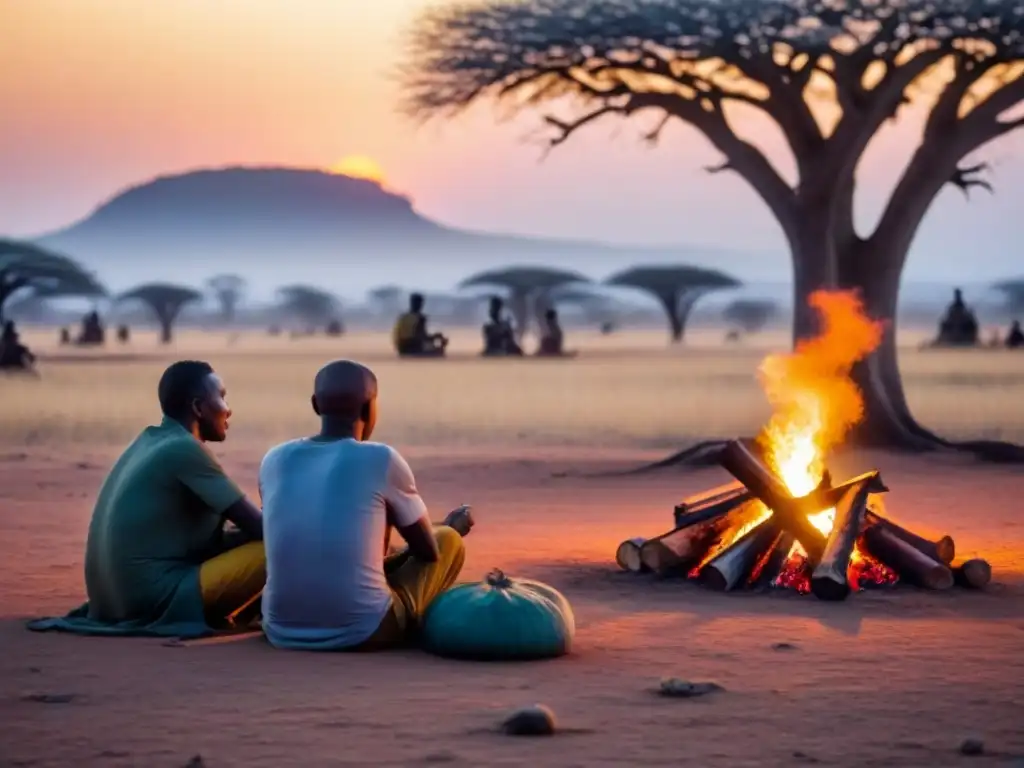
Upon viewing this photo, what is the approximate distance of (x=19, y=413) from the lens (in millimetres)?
27719

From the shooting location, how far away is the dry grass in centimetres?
2383

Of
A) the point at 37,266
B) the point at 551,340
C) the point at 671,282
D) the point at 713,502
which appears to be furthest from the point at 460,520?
the point at 671,282

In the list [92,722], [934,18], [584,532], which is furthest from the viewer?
[934,18]

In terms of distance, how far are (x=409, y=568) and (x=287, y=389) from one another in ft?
88.9

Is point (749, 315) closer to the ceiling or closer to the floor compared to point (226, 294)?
closer to the floor

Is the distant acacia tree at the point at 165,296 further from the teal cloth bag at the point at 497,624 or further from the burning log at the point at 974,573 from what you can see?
the teal cloth bag at the point at 497,624

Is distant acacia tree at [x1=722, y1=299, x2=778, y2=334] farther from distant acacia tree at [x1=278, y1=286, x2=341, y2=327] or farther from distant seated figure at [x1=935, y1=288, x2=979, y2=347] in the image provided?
distant seated figure at [x1=935, y1=288, x2=979, y2=347]

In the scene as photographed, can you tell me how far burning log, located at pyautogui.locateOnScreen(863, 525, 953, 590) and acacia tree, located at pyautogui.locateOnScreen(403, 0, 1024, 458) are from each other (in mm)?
9880

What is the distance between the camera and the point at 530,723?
21.2ft

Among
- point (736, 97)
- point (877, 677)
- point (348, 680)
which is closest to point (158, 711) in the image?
point (348, 680)

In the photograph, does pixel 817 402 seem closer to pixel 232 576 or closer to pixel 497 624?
pixel 497 624

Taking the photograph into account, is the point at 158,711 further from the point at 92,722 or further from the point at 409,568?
the point at 409,568

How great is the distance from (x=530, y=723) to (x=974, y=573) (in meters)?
4.27

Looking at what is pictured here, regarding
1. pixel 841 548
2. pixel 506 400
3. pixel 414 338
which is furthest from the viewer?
pixel 414 338
